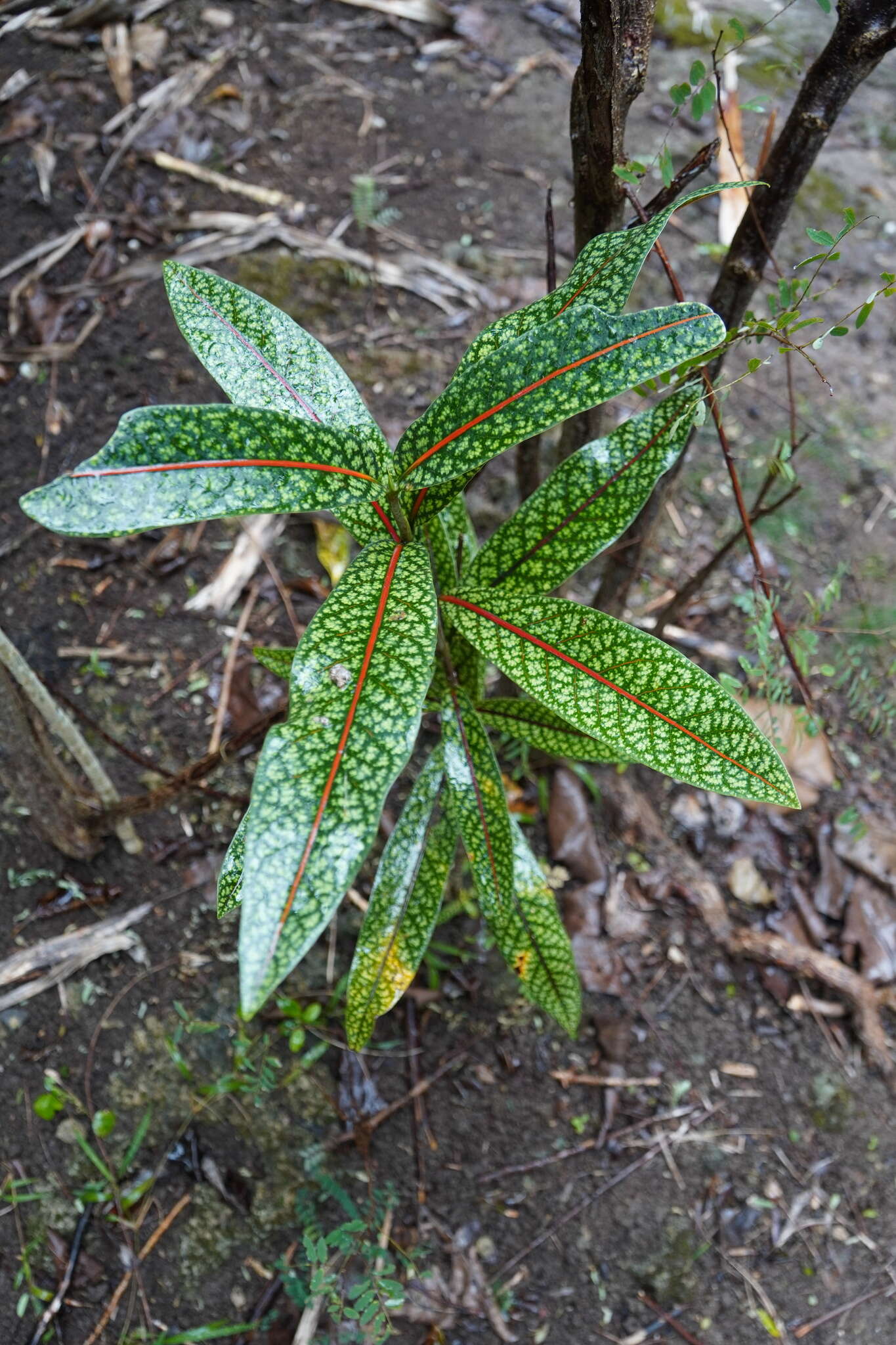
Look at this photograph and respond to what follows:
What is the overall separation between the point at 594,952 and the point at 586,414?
50.6 inches

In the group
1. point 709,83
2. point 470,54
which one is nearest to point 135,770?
point 709,83

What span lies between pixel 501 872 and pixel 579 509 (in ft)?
2.12

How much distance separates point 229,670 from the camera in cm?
235

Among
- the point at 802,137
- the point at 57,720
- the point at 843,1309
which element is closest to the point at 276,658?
the point at 57,720

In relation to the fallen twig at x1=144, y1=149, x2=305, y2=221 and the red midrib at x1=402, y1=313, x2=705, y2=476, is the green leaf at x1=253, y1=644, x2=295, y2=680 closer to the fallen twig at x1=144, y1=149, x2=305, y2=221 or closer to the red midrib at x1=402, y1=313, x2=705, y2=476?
the red midrib at x1=402, y1=313, x2=705, y2=476

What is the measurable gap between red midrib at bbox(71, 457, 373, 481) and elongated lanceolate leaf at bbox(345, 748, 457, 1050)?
0.71 metres

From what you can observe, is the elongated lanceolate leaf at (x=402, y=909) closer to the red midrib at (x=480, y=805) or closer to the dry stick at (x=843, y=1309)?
the red midrib at (x=480, y=805)

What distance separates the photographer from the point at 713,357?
1144 mm

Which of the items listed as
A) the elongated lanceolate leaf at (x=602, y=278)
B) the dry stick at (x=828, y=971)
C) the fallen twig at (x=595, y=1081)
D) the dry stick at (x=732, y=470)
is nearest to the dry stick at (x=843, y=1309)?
the dry stick at (x=828, y=971)

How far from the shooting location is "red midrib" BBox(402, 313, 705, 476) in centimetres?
102

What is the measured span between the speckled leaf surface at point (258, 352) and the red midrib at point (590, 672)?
0.99ft

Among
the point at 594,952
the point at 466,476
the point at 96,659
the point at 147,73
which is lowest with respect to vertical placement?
the point at 594,952

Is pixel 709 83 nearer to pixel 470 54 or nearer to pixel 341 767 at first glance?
pixel 341 767

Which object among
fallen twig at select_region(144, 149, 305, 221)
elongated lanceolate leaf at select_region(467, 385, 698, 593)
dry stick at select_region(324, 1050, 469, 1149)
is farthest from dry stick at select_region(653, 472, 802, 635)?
fallen twig at select_region(144, 149, 305, 221)
